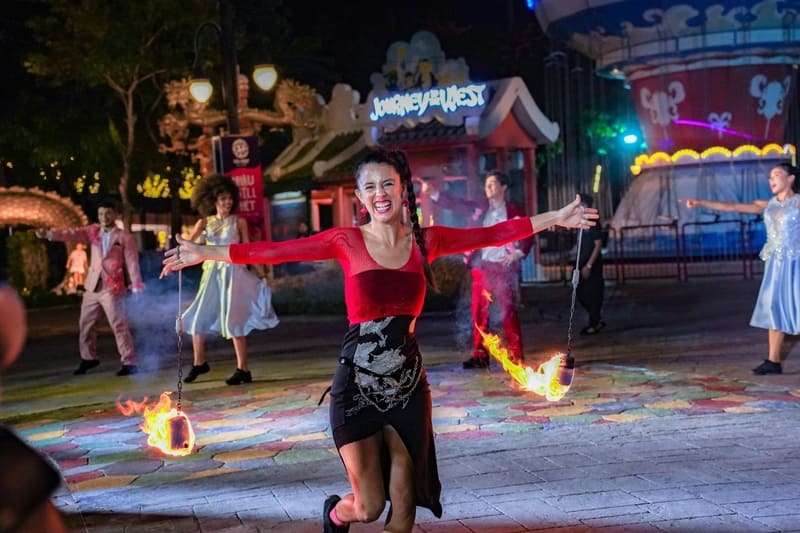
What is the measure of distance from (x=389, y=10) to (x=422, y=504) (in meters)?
43.5

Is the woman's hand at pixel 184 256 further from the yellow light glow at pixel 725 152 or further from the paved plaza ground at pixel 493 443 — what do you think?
the yellow light glow at pixel 725 152

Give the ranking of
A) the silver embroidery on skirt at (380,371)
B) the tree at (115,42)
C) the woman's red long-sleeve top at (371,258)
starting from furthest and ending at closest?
the tree at (115,42) → the woman's red long-sleeve top at (371,258) → the silver embroidery on skirt at (380,371)

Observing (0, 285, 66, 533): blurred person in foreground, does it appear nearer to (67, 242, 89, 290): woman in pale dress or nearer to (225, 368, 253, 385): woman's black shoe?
(225, 368, 253, 385): woman's black shoe

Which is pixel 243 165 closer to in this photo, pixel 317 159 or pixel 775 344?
pixel 775 344

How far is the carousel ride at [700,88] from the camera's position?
2764cm

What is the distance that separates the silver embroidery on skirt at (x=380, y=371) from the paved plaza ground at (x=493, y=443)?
109 cm

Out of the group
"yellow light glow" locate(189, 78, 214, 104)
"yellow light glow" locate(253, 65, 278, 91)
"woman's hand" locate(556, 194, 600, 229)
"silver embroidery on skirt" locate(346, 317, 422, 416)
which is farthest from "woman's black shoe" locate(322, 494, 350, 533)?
"yellow light glow" locate(253, 65, 278, 91)

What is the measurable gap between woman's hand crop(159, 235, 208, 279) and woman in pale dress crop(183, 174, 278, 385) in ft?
17.1

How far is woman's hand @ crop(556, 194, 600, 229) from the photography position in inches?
200

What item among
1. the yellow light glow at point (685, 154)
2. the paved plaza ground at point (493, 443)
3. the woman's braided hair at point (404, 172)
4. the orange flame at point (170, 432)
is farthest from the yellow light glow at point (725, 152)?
the woman's braided hair at point (404, 172)

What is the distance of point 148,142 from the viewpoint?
3338 cm

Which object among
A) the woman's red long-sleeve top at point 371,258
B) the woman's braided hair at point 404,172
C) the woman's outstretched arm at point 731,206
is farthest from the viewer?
the woman's outstretched arm at point 731,206

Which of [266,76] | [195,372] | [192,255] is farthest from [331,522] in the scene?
[266,76]

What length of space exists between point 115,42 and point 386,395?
85.4 ft
